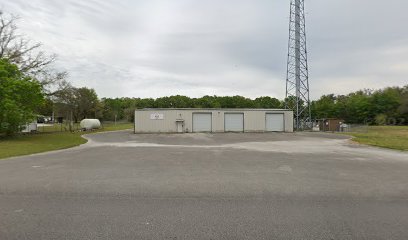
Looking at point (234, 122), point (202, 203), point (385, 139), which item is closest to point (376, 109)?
point (234, 122)

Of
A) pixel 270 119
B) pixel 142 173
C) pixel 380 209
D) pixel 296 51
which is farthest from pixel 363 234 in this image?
pixel 296 51

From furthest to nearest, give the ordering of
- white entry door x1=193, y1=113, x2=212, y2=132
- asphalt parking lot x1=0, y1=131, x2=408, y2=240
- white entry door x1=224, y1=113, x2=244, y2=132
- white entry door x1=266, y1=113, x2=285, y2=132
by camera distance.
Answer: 1. white entry door x1=266, y1=113, x2=285, y2=132
2. white entry door x1=224, y1=113, x2=244, y2=132
3. white entry door x1=193, y1=113, x2=212, y2=132
4. asphalt parking lot x1=0, y1=131, x2=408, y2=240

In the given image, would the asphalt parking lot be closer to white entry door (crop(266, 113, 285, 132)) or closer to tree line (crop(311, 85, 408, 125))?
white entry door (crop(266, 113, 285, 132))

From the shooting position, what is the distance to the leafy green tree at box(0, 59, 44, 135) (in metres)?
23.9

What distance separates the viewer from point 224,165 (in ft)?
35.3

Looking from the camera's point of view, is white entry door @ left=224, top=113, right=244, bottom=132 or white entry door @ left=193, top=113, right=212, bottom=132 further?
white entry door @ left=224, top=113, right=244, bottom=132

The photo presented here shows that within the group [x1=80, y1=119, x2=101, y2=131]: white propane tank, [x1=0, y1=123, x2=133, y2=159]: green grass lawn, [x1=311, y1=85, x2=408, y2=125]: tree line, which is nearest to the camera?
[x1=0, y1=123, x2=133, y2=159]: green grass lawn

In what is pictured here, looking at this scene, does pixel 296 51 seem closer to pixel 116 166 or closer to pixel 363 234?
pixel 116 166

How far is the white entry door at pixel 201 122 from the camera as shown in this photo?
127 feet

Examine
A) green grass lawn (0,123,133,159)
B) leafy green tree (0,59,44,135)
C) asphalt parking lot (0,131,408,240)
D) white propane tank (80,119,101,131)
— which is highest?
leafy green tree (0,59,44,135)

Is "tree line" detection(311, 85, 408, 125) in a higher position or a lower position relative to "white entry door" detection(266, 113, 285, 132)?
higher

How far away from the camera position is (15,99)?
970 inches

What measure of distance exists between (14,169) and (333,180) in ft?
32.0

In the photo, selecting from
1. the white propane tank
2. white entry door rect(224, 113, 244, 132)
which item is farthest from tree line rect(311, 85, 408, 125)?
the white propane tank
